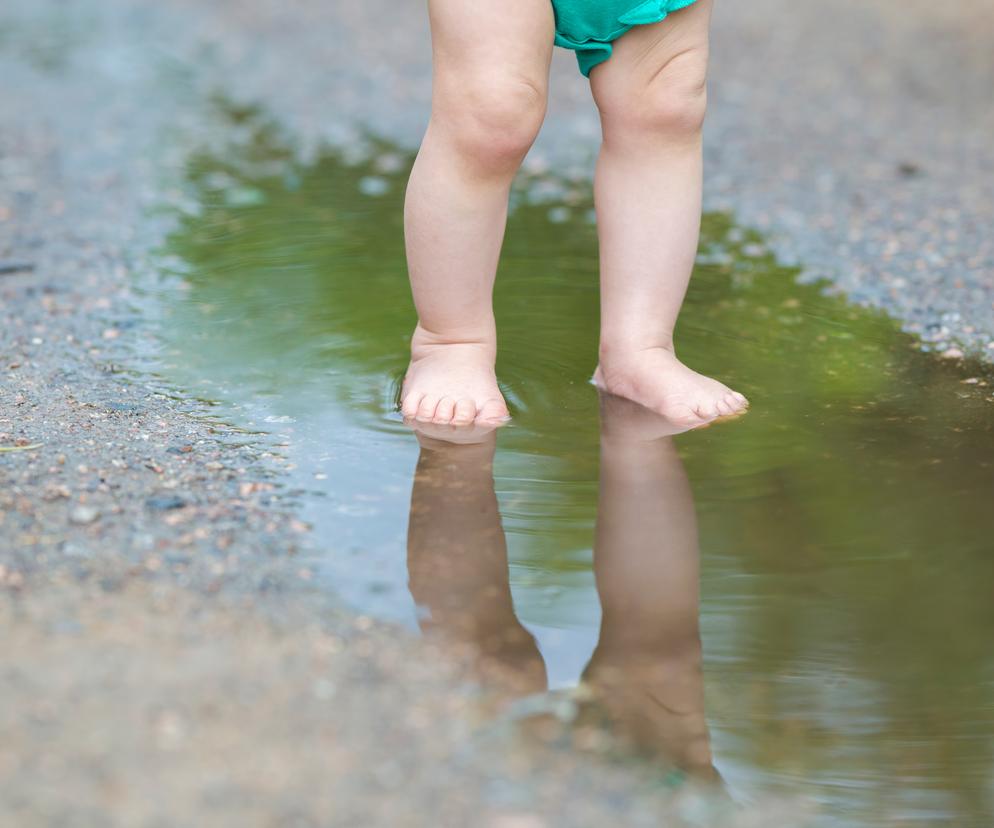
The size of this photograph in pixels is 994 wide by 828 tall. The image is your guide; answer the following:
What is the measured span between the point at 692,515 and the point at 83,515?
2.39 ft

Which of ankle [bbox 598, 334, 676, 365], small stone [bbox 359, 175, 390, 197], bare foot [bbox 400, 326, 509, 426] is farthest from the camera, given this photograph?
small stone [bbox 359, 175, 390, 197]

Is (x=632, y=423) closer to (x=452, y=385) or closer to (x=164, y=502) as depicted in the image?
(x=452, y=385)

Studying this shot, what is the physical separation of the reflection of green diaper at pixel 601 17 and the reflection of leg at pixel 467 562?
597 mm

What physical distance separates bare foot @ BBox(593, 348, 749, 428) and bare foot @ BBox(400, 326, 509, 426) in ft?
0.63

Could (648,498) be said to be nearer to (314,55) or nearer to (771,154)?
(771,154)

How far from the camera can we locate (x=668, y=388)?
2.02 metres

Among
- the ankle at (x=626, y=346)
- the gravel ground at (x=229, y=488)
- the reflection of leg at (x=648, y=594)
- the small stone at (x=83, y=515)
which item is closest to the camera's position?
the gravel ground at (x=229, y=488)

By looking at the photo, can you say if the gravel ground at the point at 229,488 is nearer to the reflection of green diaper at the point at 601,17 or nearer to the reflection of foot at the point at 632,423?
the reflection of foot at the point at 632,423

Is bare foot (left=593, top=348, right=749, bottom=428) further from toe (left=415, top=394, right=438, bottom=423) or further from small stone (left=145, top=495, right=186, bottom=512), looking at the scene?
small stone (left=145, top=495, right=186, bottom=512)

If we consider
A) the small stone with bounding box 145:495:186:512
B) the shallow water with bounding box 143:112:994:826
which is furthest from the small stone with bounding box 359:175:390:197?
the small stone with bounding box 145:495:186:512

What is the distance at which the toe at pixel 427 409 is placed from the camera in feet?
6.49

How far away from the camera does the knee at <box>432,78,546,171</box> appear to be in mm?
1898

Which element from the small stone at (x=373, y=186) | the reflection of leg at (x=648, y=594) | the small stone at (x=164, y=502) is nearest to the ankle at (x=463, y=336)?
the reflection of leg at (x=648, y=594)

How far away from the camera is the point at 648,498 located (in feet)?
5.67
